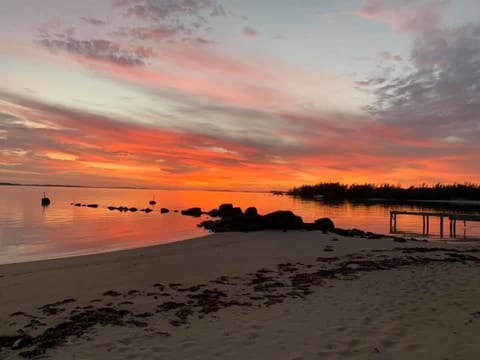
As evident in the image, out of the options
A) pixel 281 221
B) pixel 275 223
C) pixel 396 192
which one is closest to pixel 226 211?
pixel 275 223

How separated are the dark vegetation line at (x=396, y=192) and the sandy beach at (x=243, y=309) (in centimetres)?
9651

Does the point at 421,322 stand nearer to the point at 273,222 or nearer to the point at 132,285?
the point at 132,285

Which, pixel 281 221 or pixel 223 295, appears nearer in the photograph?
pixel 223 295

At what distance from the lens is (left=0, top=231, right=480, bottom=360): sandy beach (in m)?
5.62

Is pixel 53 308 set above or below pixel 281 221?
below

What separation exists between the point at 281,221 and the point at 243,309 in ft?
65.7

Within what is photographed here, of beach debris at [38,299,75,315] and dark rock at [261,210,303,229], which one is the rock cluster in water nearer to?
dark rock at [261,210,303,229]

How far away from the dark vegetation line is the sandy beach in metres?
96.5

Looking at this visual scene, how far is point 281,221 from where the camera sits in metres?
27.6

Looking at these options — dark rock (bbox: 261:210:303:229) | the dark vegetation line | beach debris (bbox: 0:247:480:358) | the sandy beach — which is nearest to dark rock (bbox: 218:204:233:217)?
dark rock (bbox: 261:210:303:229)

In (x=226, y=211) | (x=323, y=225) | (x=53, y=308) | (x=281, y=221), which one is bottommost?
(x=53, y=308)

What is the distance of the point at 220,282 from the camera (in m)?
10.5

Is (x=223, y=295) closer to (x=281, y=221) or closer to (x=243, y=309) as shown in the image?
(x=243, y=309)

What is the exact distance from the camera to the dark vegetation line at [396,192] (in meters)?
97.7
